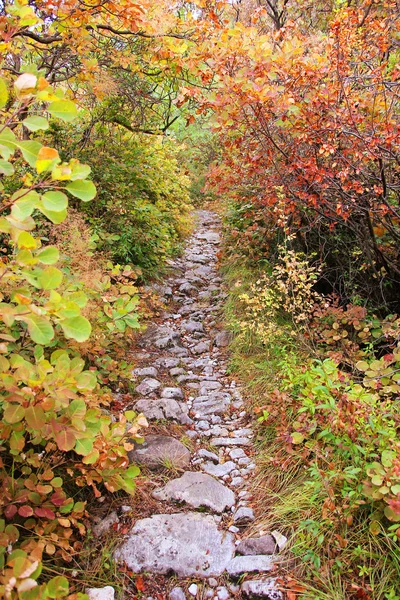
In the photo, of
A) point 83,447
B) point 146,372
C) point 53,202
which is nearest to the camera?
point 53,202

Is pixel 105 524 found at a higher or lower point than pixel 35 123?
lower

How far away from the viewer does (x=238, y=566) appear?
7.03ft

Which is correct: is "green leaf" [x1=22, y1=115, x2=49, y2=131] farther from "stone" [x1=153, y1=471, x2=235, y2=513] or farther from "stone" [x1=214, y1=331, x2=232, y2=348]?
"stone" [x1=214, y1=331, x2=232, y2=348]

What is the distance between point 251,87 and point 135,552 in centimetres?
322

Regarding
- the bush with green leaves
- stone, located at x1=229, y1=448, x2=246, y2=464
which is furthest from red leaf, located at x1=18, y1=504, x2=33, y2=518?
stone, located at x1=229, y1=448, x2=246, y2=464

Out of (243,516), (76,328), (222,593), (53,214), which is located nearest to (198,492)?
(243,516)

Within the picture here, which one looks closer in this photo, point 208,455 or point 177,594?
point 177,594

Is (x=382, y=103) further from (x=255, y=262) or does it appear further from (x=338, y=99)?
(x=255, y=262)

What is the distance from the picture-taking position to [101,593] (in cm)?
195

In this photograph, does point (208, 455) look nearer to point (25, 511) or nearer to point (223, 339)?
point (25, 511)

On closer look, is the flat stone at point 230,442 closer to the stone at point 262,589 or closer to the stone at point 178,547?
the stone at point 178,547

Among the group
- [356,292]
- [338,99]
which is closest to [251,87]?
[338,99]

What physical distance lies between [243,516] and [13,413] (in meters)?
1.51

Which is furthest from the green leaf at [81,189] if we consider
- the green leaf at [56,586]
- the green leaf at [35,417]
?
the green leaf at [56,586]
